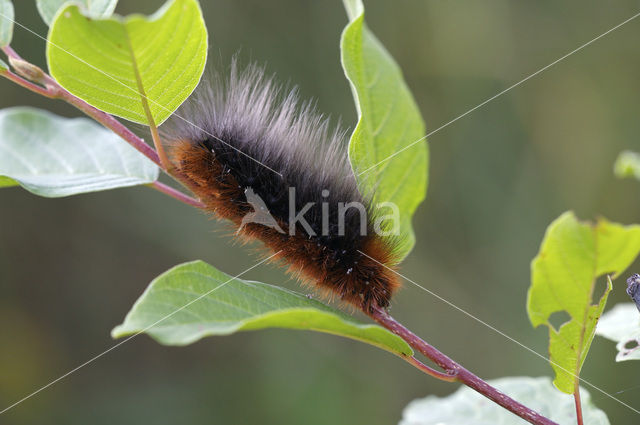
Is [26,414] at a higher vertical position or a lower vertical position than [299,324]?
lower

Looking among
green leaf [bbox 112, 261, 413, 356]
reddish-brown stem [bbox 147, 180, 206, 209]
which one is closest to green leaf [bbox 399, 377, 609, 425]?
green leaf [bbox 112, 261, 413, 356]

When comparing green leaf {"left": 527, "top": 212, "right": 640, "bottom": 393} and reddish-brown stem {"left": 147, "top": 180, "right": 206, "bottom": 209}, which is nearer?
green leaf {"left": 527, "top": 212, "right": 640, "bottom": 393}

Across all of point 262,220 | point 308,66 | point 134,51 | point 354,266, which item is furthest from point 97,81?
point 308,66

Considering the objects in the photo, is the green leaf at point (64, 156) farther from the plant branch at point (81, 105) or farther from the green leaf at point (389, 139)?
the green leaf at point (389, 139)

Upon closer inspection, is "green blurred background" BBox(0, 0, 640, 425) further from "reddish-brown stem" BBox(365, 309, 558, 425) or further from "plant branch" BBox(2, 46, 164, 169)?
"reddish-brown stem" BBox(365, 309, 558, 425)

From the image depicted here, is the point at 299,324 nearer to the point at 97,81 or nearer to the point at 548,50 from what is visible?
the point at 97,81

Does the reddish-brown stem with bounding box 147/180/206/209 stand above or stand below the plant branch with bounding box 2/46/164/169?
below

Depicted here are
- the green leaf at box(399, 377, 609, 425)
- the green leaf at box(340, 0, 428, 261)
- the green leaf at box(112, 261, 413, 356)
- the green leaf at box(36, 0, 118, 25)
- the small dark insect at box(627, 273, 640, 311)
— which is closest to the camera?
the green leaf at box(112, 261, 413, 356)
